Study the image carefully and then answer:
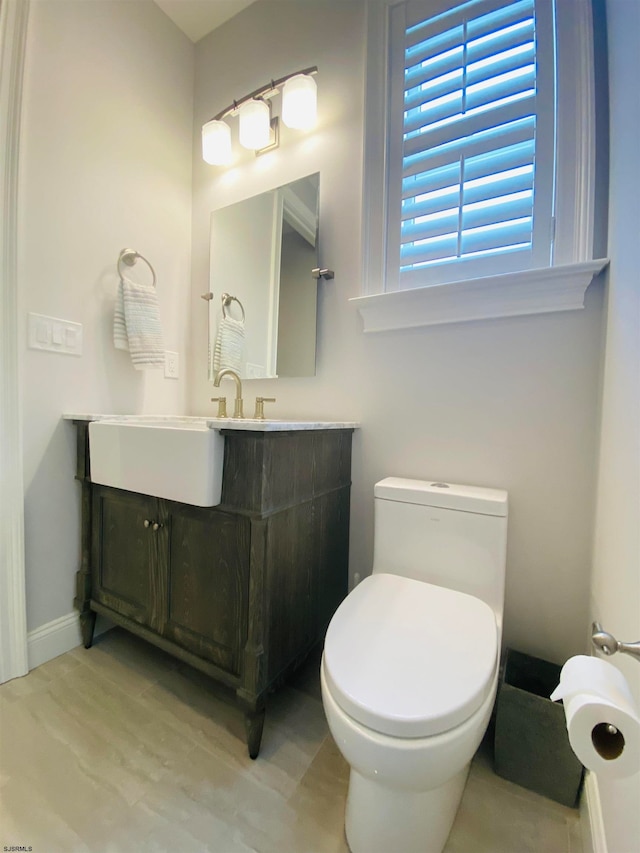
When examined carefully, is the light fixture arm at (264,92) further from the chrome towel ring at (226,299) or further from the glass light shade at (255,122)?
the chrome towel ring at (226,299)

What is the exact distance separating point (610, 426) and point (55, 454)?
5.79ft

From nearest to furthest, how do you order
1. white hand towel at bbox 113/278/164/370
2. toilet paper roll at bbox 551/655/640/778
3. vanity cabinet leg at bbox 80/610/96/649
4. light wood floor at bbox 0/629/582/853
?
toilet paper roll at bbox 551/655/640/778
light wood floor at bbox 0/629/582/853
vanity cabinet leg at bbox 80/610/96/649
white hand towel at bbox 113/278/164/370

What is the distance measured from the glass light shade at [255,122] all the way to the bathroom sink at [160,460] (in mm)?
1307

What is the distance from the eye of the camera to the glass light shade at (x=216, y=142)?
1.58 meters

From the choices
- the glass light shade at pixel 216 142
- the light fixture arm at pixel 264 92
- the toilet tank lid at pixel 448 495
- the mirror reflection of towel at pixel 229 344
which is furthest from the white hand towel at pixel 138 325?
the toilet tank lid at pixel 448 495

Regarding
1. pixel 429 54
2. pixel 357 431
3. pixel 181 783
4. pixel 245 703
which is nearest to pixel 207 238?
pixel 429 54

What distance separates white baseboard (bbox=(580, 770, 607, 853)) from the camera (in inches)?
26.3

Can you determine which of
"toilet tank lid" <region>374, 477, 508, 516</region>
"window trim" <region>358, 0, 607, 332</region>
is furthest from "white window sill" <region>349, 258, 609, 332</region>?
"toilet tank lid" <region>374, 477, 508, 516</region>

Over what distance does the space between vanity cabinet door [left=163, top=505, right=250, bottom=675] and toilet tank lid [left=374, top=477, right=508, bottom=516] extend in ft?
1.50

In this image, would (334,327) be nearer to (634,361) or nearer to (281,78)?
(634,361)

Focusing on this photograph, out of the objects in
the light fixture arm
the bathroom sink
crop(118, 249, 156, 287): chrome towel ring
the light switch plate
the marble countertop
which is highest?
the light fixture arm

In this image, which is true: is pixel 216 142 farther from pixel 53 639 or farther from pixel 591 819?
pixel 591 819

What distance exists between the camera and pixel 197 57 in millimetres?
1758

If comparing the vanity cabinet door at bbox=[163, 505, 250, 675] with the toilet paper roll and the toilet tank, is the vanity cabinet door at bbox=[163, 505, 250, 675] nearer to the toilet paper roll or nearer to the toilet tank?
the toilet tank
